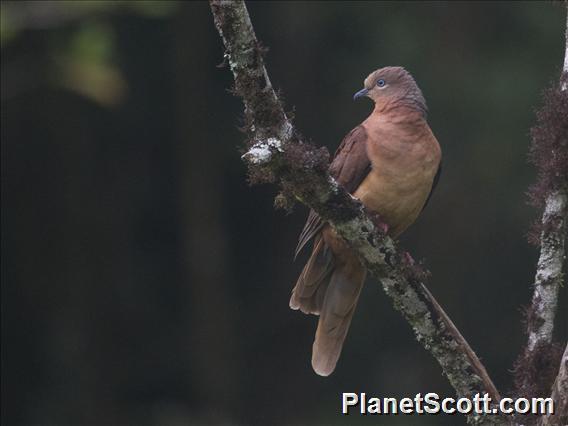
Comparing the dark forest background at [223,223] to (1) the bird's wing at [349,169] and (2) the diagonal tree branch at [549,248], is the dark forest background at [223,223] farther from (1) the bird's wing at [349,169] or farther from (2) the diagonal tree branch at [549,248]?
(2) the diagonal tree branch at [549,248]

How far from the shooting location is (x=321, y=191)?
3893 mm

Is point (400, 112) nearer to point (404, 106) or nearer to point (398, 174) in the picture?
point (404, 106)

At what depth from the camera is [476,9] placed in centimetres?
855

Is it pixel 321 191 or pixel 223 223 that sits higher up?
pixel 223 223

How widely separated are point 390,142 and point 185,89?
3.57 m

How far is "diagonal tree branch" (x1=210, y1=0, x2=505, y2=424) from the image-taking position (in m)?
3.69

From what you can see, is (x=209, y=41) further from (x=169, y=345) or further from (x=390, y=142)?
(x=390, y=142)

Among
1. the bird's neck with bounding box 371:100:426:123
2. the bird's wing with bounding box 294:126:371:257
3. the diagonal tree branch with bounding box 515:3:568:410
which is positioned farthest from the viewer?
the bird's neck with bounding box 371:100:426:123

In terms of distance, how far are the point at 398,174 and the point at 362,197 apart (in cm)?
18

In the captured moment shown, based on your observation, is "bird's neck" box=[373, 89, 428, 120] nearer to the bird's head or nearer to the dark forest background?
the bird's head

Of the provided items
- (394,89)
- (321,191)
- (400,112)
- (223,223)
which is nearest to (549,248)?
(321,191)

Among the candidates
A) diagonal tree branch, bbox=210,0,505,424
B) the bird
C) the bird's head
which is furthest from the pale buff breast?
diagonal tree branch, bbox=210,0,505,424

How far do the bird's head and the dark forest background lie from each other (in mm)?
2784

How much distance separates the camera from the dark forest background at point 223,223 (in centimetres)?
812
